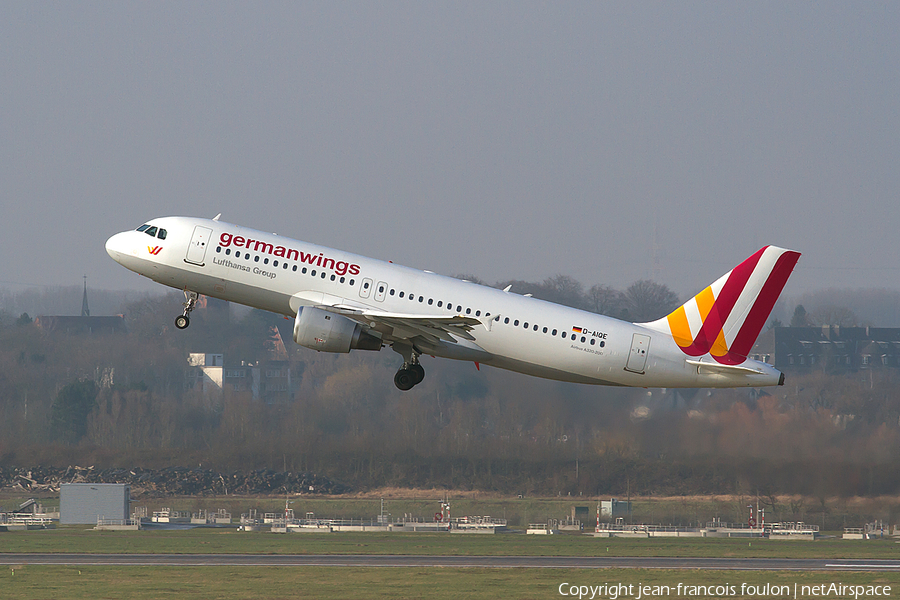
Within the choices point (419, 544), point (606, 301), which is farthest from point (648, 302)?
point (419, 544)

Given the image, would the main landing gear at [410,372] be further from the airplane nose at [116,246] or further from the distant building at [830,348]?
the distant building at [830,348]

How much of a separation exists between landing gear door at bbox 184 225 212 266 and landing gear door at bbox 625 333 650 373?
58.3 feet

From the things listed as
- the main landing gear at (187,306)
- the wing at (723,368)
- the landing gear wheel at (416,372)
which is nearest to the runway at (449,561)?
the landing gear wheel at (416,372)

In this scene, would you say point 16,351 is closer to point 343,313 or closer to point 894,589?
point 343,313

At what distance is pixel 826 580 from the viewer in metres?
44.5

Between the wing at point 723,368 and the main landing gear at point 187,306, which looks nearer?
the wing at point 723,368

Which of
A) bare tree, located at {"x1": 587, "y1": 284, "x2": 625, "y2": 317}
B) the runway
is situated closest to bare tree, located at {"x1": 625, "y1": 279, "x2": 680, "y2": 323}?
bare tree, located at {"x1": 587, "y1": 284, "x2": 625, "y2": 317}

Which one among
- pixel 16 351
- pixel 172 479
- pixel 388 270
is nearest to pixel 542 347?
pixel 388 270

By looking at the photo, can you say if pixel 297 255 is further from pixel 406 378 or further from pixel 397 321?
pixel 406 378

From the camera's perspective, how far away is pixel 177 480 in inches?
3447

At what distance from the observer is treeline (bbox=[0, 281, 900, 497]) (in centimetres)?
6906

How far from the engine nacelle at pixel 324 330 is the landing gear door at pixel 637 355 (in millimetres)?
11247

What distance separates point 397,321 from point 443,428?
40355mm

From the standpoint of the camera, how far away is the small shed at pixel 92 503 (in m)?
78.2
